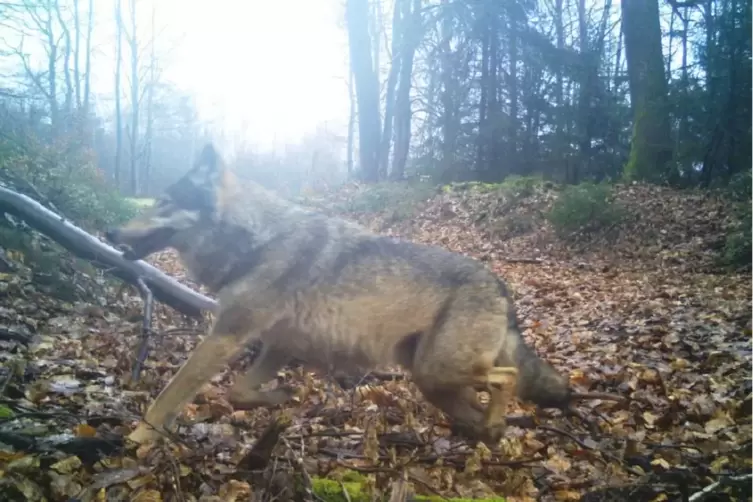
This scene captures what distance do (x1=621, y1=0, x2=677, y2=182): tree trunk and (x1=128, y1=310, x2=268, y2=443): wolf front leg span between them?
7.20ft

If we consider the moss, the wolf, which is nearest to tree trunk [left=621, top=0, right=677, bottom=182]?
the wolf

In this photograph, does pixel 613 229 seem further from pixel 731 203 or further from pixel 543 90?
pixel 543 90

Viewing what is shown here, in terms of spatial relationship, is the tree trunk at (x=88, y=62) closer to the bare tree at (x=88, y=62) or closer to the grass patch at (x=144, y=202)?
the bare tree at (x=88, y=62)

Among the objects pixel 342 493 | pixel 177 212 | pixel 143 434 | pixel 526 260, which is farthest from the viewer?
pixel 526 260

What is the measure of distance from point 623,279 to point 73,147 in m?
2.90

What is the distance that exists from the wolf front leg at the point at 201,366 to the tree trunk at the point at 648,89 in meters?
2.19

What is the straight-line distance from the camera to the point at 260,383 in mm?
3027

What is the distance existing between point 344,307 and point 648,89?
6.28 ft

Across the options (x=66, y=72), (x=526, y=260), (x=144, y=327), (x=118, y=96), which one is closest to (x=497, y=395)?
(x=526, y=260)

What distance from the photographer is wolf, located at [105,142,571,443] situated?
9.25ft

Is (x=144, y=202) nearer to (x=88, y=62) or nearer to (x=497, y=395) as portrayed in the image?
(x=88, y=62)

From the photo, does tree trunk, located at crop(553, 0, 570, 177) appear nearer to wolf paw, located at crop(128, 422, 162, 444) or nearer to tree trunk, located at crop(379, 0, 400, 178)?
tree trunk, located at crop(379, 0, 400, 178)

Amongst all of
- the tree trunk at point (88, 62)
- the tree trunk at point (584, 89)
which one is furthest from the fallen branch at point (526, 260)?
the tree trunk at point (88, 62)

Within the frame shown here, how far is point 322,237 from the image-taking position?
10.4 ft
